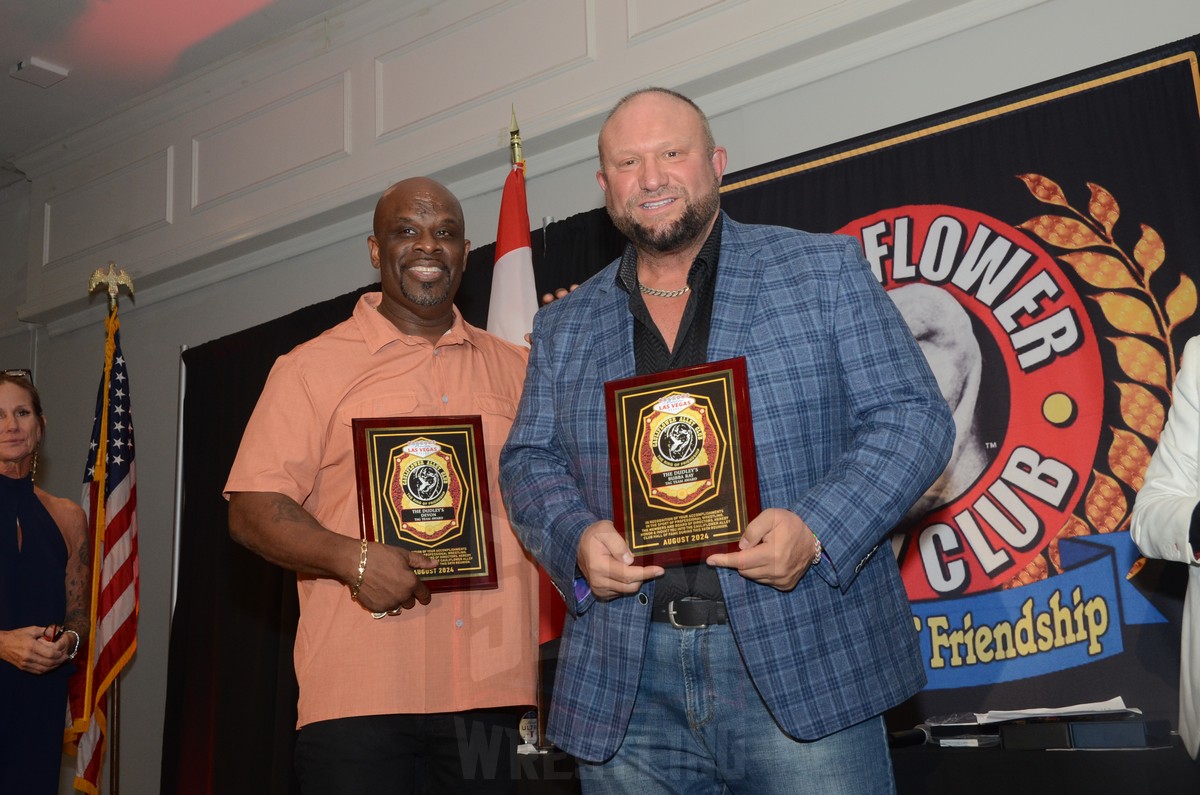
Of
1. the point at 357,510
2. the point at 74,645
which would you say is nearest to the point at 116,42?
the point at 74,645

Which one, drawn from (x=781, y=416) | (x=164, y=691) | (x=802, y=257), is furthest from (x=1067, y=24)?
(x=164, y=691)

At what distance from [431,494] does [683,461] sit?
810 mm

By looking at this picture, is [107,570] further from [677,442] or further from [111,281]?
[677,442]

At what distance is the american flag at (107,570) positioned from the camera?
5059 millimetres

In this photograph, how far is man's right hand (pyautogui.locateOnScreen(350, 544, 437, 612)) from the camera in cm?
226

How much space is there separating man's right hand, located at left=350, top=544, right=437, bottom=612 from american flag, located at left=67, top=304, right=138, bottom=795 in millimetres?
2998

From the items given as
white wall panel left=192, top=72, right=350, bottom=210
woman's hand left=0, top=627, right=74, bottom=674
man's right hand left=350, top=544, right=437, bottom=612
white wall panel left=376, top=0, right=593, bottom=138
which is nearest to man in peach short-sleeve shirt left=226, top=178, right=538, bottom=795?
man's right hand left=350, top=544, right=437, bottom=612

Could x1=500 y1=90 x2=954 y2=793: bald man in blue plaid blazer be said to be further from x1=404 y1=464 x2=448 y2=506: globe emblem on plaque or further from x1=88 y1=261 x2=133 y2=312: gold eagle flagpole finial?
x1=88 y1=261 x2=133 y2=312: gold eagle flagpole finial

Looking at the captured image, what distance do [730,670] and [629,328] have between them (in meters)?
0.64

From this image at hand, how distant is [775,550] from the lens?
1.64 m

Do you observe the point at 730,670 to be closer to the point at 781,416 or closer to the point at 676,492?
the point at 676,492

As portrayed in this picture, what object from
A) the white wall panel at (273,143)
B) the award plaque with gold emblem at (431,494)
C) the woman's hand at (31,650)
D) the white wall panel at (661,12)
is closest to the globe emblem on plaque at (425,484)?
the award plaque with gold emblem at (431,494)

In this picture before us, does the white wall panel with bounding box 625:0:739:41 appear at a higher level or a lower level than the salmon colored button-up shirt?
higher

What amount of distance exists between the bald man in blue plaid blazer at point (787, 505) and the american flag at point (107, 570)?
3.56 m
